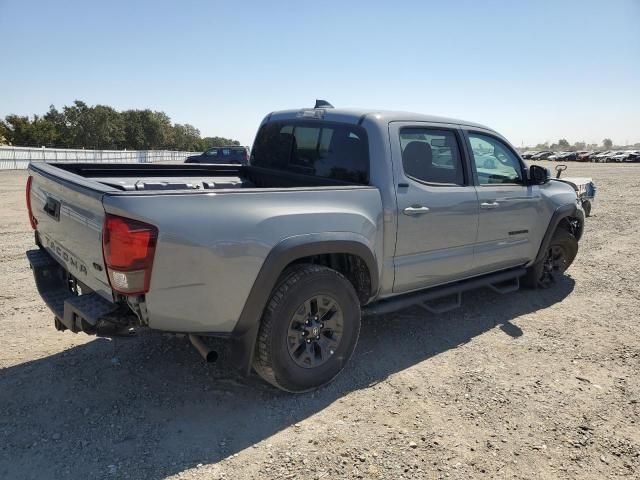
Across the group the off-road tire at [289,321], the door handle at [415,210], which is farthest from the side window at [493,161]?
the off-road tire at [289,321]

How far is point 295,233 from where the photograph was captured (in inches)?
114

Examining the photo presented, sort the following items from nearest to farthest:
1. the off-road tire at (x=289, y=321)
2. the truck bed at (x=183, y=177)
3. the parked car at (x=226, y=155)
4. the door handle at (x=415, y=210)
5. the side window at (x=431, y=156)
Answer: the off-road tire at (x=289, y=321) → the door handle at (x=415, y=210) → the side window at (x=431, y=156) → the truck bed at (x=183, y=177) → the parked car at (x=226, y=155)

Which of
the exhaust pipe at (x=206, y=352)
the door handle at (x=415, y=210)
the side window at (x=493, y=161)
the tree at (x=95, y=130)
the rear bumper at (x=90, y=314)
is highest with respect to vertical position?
the tree at (x=95, y=130)

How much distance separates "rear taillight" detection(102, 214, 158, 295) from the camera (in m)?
2.37

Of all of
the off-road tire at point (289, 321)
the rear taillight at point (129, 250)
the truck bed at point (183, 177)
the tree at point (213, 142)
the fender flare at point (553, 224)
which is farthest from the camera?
the tree at point (213, 142)

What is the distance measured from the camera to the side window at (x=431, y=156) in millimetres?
3707

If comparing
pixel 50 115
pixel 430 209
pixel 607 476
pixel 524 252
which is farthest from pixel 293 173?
pixel 50 115

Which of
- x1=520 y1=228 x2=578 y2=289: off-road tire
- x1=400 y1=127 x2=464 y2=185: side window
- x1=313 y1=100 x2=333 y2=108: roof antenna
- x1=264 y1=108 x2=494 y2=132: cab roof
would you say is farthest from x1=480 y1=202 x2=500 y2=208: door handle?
x1=313 y1=100 x2=333 y2=108: roof antenna

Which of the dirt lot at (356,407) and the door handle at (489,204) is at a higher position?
the door handle at (489,204)

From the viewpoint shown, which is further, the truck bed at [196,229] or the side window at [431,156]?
the side window at [431,156]

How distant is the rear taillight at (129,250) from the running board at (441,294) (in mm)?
1759

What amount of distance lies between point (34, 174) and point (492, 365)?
3824mm

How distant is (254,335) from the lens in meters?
2.86

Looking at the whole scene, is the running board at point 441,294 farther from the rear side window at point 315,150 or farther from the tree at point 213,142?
the tree at point 213,142
